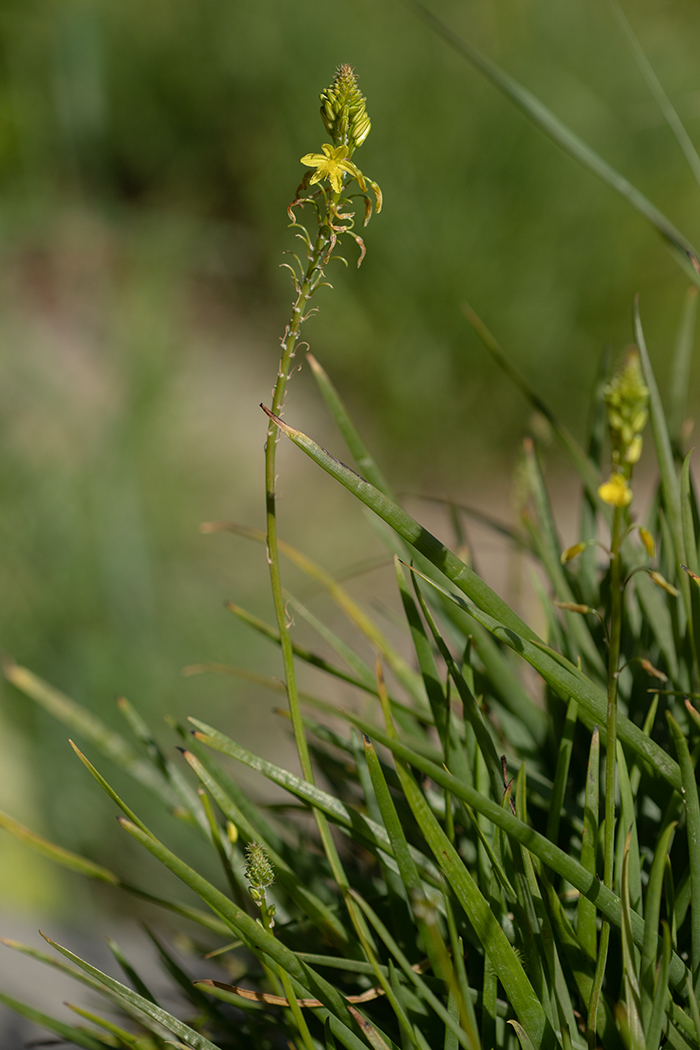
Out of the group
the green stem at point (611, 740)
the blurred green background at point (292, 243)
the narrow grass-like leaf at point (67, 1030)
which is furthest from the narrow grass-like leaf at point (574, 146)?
the blurred green background at point (292, 243)

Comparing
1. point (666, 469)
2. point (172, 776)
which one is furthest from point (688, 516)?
point (172, 776)

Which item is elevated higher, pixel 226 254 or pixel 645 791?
pixel 226 254

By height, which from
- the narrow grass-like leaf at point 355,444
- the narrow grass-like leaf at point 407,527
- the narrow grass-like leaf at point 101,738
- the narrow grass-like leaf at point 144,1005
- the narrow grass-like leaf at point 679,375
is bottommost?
the narrow grass-like leaf at point 144,1005

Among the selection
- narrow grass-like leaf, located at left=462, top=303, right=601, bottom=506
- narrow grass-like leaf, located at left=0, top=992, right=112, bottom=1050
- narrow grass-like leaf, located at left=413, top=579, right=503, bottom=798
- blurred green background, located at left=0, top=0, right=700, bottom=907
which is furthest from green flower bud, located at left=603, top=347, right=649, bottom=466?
blurred green background, located at left=0, top=0, right=700, bottom=907

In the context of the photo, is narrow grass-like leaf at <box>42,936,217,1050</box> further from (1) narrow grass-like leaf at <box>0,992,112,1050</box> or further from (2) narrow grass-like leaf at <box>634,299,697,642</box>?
(2) narrow grass-like leaf at <box>634,299,697,642</box>

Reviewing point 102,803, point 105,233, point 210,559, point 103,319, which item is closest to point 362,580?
point 210,559

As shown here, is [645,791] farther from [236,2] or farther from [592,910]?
[236,2]

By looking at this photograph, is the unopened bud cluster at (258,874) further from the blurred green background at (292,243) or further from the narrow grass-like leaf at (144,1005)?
the blurred green background at (292,243)
